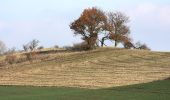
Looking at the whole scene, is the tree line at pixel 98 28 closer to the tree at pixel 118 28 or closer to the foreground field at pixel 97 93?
the tree at pixel 118 28

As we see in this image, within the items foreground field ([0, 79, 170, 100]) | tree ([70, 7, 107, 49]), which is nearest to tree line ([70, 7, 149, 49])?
tree ([70, 7, 107, 49])

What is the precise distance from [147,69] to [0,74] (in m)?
15.9

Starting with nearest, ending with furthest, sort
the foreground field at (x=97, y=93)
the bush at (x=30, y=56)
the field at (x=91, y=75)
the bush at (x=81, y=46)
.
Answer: the foreground field at (x=97, y=93)
the field at (x=91, y=75)
the bush at (x=30, y=56)
the bush at (x=81, y=46)

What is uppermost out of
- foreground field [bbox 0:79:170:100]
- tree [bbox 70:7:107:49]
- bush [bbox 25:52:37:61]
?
tree [bbox 70:7:107:49]

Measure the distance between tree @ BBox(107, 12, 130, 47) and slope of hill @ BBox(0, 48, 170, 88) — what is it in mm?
12349

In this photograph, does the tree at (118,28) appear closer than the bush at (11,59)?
No

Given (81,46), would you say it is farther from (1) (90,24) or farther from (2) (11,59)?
(2) (11,59)

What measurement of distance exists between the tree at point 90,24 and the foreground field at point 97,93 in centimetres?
3998

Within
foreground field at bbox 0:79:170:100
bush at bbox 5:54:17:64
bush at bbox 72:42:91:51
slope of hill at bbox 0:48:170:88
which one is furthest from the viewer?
bush at bbox 72:42:91:51

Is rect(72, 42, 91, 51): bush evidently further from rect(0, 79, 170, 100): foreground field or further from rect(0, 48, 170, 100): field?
rect(0, 79, 170, 100): foreground field

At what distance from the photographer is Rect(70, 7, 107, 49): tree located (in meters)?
84.6

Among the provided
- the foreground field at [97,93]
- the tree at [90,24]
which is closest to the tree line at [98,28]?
the tree at [90,24]

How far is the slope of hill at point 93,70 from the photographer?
4853 cm

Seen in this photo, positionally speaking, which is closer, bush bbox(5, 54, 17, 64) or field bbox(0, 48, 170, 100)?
field bbox(0, 48, 170, 100)
